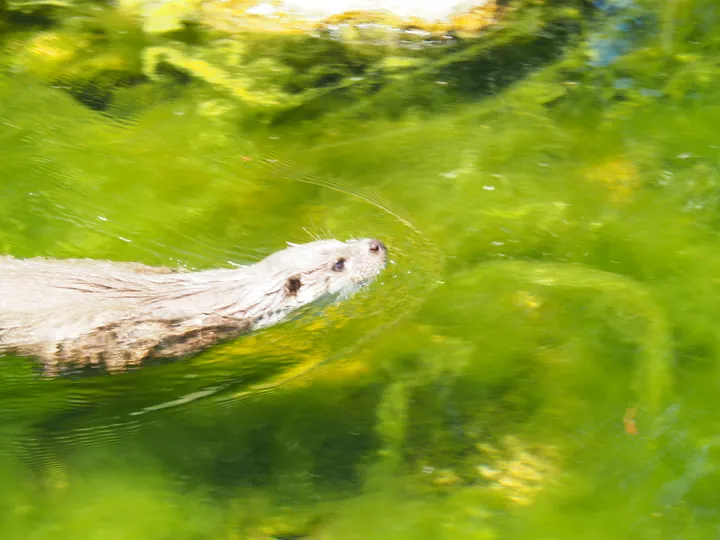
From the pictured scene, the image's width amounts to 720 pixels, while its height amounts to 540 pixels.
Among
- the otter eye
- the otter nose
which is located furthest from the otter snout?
the otter eye

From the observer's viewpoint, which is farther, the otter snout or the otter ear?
the otter snout

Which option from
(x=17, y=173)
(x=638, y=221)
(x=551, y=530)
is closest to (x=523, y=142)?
(x=638, y=221)

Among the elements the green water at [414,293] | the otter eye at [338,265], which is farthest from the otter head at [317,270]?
the green water at [414,293]

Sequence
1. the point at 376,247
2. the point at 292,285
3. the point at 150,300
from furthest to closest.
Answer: the point at 376,247 < the point at 292,285 < the point at 150,300

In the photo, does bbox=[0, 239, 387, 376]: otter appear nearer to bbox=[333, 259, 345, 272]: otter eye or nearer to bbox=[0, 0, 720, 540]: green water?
bbox=[333, 259, 345, 272]: otter eye

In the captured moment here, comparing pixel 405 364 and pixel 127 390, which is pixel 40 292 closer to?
pixel 127 390

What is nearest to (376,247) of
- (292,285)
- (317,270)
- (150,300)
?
(317,270)

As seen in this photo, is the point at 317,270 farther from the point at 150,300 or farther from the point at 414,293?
the point at 150,300
